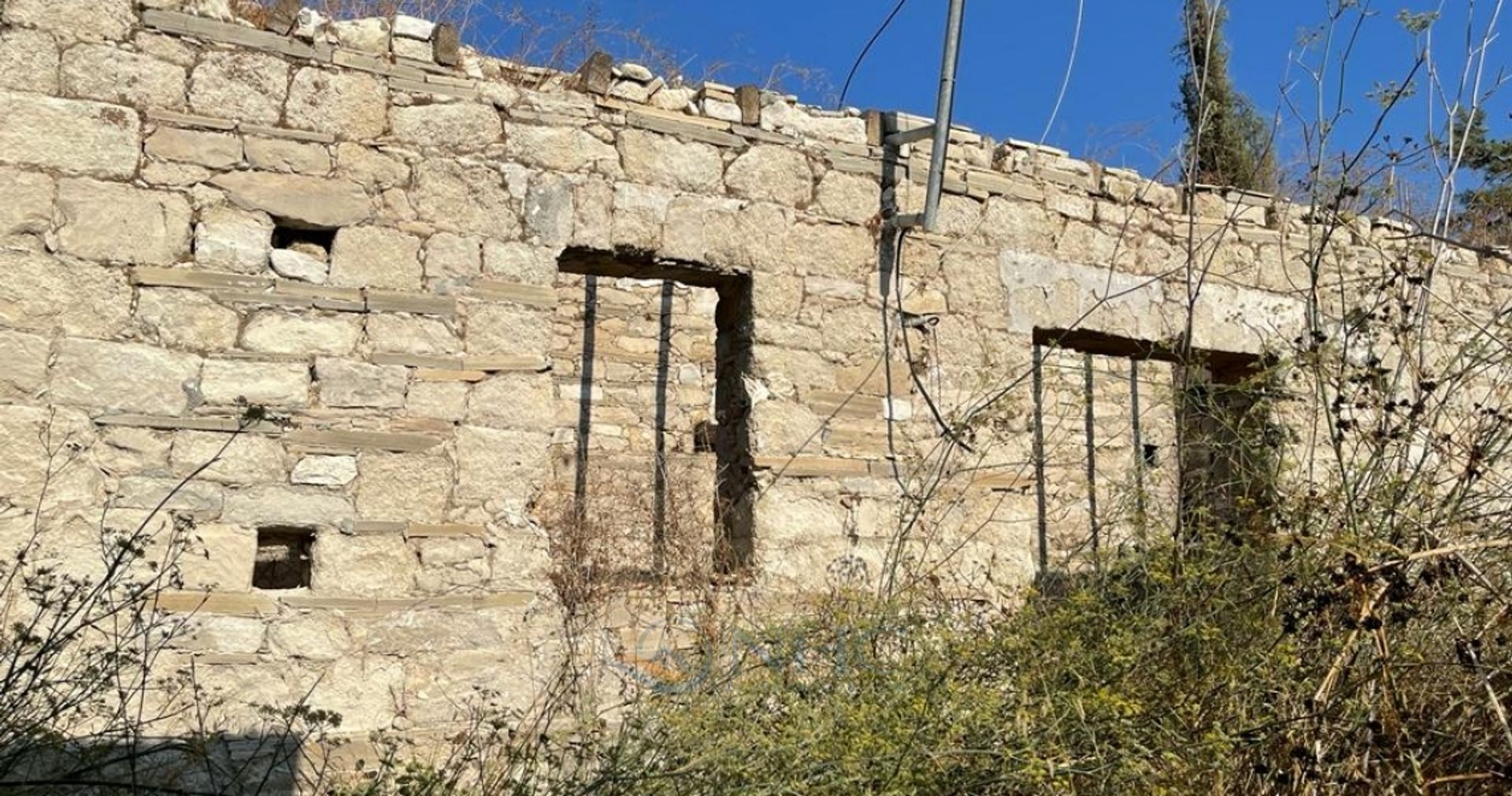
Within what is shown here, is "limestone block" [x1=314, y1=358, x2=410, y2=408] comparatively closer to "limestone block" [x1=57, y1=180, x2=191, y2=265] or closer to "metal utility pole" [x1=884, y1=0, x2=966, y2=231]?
"limestone block" [x1=57, y1=180, x2=191, y2=265]

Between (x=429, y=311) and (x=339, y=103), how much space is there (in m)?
0.76

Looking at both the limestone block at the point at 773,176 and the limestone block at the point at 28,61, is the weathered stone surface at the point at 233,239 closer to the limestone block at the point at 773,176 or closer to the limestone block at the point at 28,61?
the limestone block at the point at 28,61

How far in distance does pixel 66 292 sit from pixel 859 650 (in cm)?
263

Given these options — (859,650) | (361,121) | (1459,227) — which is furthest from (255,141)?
(1459,227)

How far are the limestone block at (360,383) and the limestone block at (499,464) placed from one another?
0.83ft

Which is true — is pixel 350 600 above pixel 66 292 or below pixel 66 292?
below

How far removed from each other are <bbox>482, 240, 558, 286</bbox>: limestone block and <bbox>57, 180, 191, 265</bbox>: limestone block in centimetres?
97

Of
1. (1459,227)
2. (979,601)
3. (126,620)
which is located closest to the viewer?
(126,620)

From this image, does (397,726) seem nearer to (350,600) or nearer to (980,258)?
(350,600)

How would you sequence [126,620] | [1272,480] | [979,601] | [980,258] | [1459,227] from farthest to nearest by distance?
1. [1459,227]
2. [980,258]
3. [979,601]
4. [126,620]
5. [1272,480]

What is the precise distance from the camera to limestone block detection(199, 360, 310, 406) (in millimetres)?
4270

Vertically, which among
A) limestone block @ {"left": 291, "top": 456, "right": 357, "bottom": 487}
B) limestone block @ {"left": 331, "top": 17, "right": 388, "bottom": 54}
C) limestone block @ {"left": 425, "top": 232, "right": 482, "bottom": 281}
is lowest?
limestone block @ {"left": 291, "top": 456, "right": 357, "bottom": 487}

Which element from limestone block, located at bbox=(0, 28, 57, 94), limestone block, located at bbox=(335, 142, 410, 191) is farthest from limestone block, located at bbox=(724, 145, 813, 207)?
limestone block, located at bbox=(0, 28, 57, 94)

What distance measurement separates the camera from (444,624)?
4.44 metres
